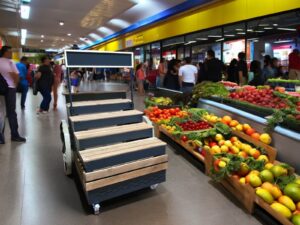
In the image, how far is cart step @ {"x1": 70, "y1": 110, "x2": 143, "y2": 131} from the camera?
3020mm

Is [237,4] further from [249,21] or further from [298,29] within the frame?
[298,29]

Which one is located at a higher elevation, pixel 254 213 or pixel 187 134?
pixel 187 134

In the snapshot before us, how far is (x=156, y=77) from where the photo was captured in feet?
41.3

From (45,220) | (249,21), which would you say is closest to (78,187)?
(45,220)

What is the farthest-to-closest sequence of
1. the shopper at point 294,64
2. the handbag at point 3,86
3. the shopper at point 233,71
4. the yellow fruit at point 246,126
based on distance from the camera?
the shopper at point 233,71 < the shopper at point 294,64 < the handbag at point 3,86 < the yellow fruit at point 246,126

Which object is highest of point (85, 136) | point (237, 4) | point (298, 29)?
point (237, 4)

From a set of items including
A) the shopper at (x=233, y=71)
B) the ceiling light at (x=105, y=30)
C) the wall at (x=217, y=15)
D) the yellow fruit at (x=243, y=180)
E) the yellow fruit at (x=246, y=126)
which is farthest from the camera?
the ceiling light at (x=105, y=30)

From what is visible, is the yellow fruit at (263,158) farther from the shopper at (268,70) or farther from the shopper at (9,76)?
the shopper at (268,70)

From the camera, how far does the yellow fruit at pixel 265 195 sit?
2.41 m

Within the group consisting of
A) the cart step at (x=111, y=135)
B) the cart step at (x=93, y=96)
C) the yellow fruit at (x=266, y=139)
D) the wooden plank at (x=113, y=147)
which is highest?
the cart step at (x=93, y=96)

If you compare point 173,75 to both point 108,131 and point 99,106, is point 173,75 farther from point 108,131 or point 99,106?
point 108,131

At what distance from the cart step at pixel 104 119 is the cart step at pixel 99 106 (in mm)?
95

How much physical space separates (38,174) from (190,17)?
8118 mm

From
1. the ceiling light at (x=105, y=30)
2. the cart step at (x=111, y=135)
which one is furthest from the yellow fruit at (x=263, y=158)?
the ceiling light at (x=105, y=30)
